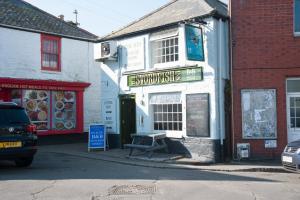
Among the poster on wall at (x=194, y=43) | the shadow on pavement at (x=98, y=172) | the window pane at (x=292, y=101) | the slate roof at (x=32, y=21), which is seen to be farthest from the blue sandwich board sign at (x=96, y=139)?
the window pane at (x=292, y=101)

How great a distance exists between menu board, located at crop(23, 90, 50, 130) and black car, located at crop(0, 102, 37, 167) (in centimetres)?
807

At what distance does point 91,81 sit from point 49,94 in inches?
110

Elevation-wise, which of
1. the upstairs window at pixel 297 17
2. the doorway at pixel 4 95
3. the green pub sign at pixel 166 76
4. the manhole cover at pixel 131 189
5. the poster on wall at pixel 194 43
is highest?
the upstairs window at pixel 297 17

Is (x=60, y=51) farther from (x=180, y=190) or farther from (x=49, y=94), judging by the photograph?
(x=180, y=190)

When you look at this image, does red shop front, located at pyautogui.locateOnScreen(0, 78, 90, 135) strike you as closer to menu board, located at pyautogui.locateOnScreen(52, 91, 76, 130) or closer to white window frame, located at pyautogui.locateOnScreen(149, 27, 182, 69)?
menu board, located at pyautogui.locateOnScreen(52, 91, 76, 130)

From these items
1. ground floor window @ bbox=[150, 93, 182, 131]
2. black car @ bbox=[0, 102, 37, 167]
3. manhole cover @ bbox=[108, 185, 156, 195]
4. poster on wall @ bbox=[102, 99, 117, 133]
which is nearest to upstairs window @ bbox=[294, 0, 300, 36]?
ground floor window @ bbox=[150, 93, 182, 131]

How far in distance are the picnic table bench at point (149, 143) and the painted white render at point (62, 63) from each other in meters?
6.95

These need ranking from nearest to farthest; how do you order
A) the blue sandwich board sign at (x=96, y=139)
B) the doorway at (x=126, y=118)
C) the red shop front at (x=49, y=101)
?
the blue sandwich board sign at (x=96, y=139) < the doorway at (x=126, y=118) < the red shop front at (x=49, y=101)

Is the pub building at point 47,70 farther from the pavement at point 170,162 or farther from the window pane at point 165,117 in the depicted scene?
the window pane at point 165,117

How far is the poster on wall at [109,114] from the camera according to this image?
1803 cm

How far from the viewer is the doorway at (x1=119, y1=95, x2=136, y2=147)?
17.7 m

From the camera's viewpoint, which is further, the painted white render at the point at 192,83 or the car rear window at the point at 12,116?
the painted white render at the point at 192,83

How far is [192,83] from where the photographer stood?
49.5 ft

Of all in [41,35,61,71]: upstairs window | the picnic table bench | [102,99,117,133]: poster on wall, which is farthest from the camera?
[41,35,61,71]: upstairs window
